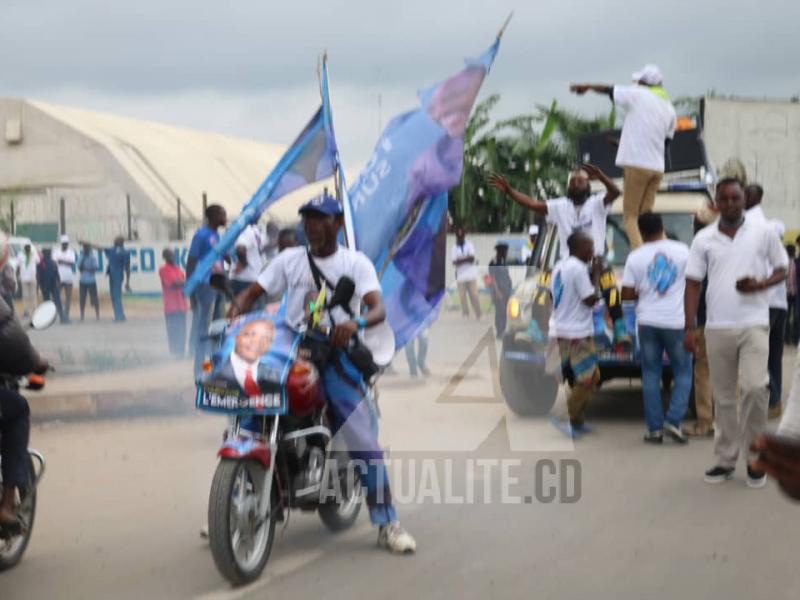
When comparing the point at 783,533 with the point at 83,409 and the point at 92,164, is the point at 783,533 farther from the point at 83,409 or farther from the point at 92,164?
the point at 92,164

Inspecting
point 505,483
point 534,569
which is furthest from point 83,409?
point 534,569

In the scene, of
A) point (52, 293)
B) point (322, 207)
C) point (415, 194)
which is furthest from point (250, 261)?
point (52, 293)

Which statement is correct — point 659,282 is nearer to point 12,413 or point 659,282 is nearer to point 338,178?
point 338,178

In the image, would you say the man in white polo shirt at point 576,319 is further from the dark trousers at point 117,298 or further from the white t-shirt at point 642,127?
the dark trousers at point 117,298

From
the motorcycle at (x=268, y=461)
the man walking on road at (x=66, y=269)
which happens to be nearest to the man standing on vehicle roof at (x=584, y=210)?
the motorcycle at (x=268, y=461)

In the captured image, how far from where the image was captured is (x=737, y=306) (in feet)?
25.3

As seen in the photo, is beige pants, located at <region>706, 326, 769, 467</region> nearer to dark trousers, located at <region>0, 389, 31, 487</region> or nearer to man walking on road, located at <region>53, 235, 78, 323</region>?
dark trousers, located at <region>0, 389, 31, 487</region>

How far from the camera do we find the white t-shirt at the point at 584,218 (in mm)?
10703

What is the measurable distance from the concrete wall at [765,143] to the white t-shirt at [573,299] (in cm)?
1492

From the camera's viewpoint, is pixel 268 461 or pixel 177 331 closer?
pixel 268 461

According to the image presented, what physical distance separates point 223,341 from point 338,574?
Answer: 4.15ft

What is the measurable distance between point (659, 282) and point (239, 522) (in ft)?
16.3

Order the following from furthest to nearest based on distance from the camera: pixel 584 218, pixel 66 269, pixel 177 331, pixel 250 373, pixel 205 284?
pixel 66 269, pixel 177 331, pixel 205 284, pixel 584 218, pixel 250 373

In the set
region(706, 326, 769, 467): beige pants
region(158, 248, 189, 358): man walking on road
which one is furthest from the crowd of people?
region(158, 248, 189, 358): man walking on road
